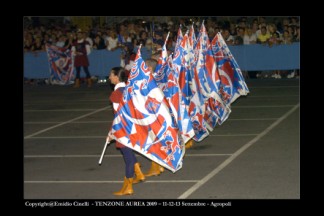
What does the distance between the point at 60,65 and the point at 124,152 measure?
16816mm

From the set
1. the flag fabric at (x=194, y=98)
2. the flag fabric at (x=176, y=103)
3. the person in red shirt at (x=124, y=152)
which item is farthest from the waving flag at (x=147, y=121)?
the flag fabric at (x=194, y=98)

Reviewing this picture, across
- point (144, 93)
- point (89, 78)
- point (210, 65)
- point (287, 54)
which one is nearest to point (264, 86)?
point (287, 54)

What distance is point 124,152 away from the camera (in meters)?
9.87

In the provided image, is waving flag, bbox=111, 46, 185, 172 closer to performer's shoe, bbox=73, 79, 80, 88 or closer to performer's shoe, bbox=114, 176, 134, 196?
performer's shoe, bbox=114, 176, 134, 196

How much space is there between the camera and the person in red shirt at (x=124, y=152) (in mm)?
9758

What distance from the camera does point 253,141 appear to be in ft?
44.3

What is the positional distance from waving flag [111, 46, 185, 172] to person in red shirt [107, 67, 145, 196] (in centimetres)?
11

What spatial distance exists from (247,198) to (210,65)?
5753 millimetres

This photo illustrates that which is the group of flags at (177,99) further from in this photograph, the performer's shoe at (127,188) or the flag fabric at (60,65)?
the flag fabric at (60,65)

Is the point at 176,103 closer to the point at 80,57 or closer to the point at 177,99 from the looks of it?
the point at 177,99

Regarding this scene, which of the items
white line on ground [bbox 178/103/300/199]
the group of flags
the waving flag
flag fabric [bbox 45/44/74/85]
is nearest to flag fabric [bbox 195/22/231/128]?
the group of flags

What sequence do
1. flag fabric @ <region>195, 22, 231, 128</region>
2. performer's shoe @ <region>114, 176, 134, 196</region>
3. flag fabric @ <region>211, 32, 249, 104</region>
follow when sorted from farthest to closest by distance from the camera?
1. flag fabric @ <region>211, 32, 249, 104</region>
2. flag fabric @ <region>195, 22, 231, 128</region>
3. performer's shoe @ <region>114, 176, 134, 196</region>

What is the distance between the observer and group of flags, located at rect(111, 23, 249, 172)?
995 centimetres

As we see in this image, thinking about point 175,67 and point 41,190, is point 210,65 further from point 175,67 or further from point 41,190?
point 41,190
